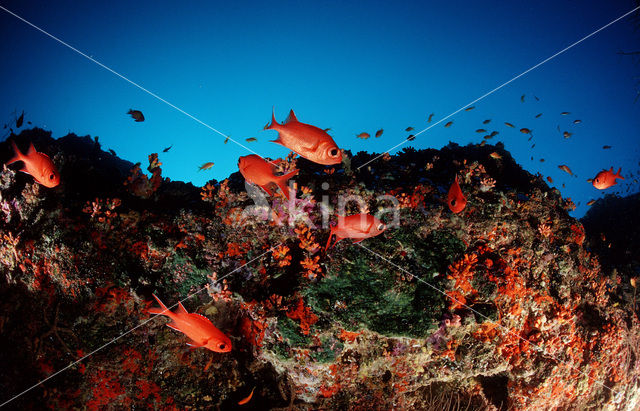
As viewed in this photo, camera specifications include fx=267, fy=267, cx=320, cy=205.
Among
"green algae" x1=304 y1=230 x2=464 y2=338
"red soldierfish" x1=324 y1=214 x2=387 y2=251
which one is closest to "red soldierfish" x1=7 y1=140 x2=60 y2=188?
"green algae" x1=304 y1=230 x2=464 y2=338

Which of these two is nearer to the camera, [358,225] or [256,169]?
[358,225]

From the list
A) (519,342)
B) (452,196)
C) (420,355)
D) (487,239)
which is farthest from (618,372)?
(452,196)

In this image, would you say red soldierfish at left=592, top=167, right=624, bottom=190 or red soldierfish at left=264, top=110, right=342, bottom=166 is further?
red soldierfish at left=592, top=167, right=624, bottom=190

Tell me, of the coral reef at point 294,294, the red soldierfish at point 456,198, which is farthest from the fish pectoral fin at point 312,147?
the red soldierfish at point 456,198

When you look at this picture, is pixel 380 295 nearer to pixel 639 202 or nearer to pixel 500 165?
pixel 500 165

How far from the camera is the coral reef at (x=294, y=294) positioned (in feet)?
13.9

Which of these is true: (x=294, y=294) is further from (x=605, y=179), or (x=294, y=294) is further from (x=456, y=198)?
(x=605, y=179)

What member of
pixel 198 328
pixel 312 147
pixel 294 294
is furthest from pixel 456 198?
pixel 198 328

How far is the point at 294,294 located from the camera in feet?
14.0

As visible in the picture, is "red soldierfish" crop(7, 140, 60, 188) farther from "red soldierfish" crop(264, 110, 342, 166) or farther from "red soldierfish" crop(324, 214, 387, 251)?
"red soldierfish" crop(324, 214, 387, 251)

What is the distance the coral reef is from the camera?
425 cm

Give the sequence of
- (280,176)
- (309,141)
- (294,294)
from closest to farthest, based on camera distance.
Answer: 1. (309,141)
2. (280,176)
3. (294,294)

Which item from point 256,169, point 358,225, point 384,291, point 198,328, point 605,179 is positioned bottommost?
point 198,328

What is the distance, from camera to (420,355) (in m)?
4.54
